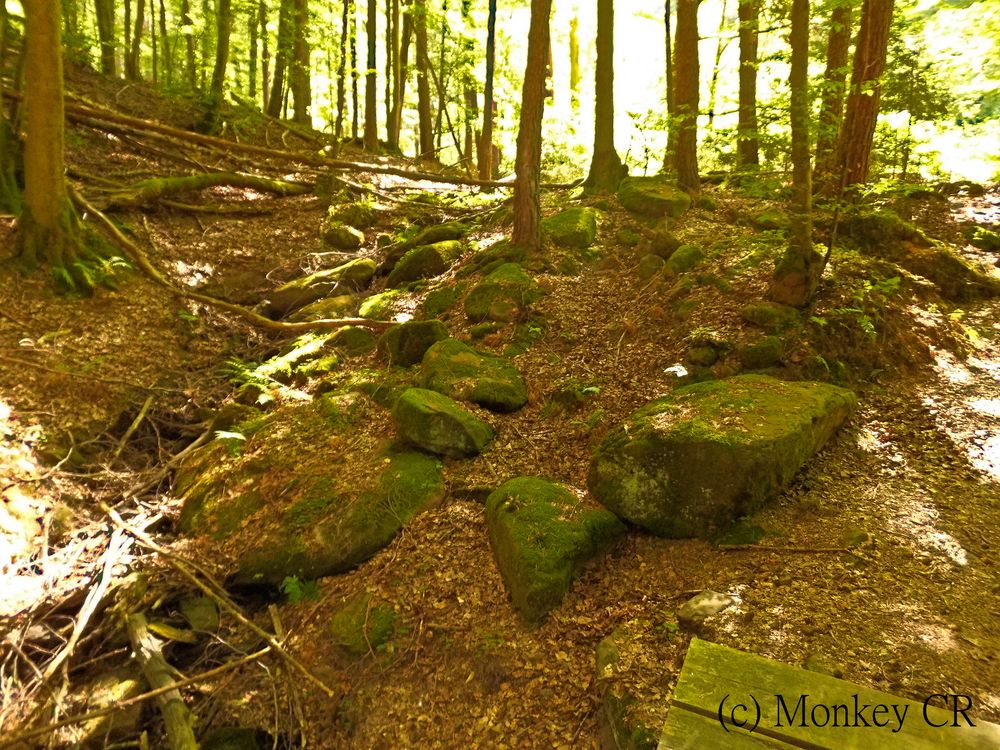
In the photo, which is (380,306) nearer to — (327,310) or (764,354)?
(327,310)

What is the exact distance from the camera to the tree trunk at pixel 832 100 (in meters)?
6.31

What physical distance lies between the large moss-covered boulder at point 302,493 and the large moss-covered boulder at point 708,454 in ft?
6.15

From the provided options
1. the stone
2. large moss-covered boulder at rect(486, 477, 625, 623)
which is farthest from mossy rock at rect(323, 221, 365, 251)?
the stone

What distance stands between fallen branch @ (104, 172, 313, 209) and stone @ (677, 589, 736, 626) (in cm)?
1116

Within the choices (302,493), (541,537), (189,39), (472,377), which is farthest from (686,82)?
(189,39)

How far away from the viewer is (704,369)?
598 cm

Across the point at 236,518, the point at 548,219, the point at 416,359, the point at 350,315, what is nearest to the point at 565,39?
the point at 548,219

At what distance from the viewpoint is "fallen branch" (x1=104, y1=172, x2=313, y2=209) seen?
10.4 m

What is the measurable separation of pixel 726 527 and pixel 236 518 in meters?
4.53

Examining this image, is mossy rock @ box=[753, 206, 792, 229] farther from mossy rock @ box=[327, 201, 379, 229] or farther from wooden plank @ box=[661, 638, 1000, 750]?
mossy rock @ box=[327, 201, 379, 229]

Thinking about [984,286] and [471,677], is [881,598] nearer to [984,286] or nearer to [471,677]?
[471,677]

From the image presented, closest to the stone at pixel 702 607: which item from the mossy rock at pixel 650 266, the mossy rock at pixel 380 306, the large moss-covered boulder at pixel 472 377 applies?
the large moss-covered boulder at pixel 472 377

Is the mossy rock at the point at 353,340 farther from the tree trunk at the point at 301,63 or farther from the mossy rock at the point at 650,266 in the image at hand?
the tree trunk at the point at 301,63

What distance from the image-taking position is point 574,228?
9430 millimetres
